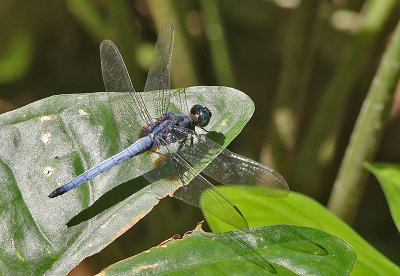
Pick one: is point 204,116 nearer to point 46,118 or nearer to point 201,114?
point 201,114

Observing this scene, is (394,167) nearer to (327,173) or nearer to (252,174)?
(252,174)

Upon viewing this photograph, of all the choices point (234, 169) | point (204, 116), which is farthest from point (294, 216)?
point (204, 116)

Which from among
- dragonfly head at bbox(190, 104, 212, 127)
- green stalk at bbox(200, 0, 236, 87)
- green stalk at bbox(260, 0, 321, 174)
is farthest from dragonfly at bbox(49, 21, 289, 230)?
green stalk at bbox(200, 0, 236, 87)

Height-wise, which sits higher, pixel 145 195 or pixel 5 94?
pixel 145 195

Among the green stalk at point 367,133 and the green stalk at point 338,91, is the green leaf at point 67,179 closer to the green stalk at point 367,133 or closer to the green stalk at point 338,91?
the green stalk at point 367,133

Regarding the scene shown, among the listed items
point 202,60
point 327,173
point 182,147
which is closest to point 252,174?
point 182,147

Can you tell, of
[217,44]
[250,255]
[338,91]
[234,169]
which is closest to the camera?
[250,255]
